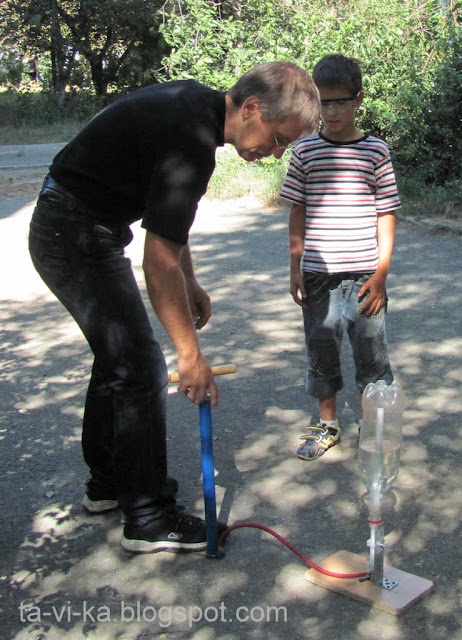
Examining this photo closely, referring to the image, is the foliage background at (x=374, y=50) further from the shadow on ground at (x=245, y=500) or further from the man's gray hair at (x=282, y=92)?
the man's gray hair at (x=282, y=92)

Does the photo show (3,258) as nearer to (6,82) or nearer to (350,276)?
(350,276)

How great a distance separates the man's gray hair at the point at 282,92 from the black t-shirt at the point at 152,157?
13 centimetres

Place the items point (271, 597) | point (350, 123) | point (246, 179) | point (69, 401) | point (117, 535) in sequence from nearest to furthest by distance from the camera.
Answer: point (271, 597) → point (117, 535) → point (350, 123) → point (69, 401) → point (246, 179)

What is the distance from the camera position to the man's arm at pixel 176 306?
2.72 m

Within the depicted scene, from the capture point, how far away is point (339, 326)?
381cm

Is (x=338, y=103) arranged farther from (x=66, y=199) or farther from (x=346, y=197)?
(x=66, y=199)

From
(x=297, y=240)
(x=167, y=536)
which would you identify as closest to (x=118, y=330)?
(x=167, y=536)

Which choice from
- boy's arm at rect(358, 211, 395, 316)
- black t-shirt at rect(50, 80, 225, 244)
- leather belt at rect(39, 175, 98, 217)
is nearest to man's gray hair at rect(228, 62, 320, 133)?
black t-shirt at rect(50, 80, 225, 244)

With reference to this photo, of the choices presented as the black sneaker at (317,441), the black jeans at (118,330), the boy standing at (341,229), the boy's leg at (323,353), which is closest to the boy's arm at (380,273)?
the boy standing at (341,229)

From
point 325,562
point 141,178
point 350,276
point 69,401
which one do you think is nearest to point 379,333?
point 350,276

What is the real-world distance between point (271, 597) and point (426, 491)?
955 millimetres

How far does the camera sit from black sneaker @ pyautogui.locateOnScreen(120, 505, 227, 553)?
3.20 meters

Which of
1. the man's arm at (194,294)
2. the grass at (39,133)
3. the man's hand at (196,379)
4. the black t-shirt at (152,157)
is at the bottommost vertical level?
the grass at (39,133)

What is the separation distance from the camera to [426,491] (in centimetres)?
355
